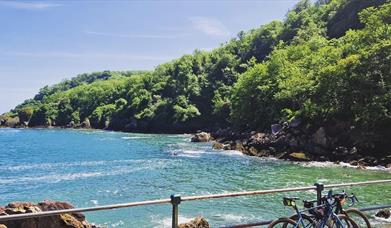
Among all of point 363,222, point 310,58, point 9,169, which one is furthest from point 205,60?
point 363,222

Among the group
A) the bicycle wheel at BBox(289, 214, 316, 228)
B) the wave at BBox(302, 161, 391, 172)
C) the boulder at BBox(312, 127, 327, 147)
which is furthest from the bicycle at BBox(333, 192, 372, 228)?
the boulder at BBox(312, 127, 327, 147)

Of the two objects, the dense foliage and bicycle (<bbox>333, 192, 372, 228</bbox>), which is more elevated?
the dense foliage

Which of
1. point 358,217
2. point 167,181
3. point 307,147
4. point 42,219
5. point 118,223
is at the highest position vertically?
point 358,217

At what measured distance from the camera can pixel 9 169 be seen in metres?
49.2

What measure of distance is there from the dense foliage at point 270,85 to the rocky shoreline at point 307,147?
8.34 feet

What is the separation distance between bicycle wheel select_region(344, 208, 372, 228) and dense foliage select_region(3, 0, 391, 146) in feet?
131

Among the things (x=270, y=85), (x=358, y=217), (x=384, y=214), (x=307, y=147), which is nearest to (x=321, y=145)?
(x=307, y=147)

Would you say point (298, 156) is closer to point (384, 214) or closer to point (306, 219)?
point (384, 214)

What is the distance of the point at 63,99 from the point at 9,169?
129 meters

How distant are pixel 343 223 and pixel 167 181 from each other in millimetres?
28202

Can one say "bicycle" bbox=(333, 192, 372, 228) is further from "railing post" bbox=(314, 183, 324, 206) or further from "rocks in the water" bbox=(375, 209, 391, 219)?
"rocks in the water" bbox=(375, 209, 391, 219)

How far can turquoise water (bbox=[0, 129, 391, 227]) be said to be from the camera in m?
24.2

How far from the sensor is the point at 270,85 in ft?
238

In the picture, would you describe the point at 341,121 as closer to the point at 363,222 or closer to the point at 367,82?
the point at 367,82
